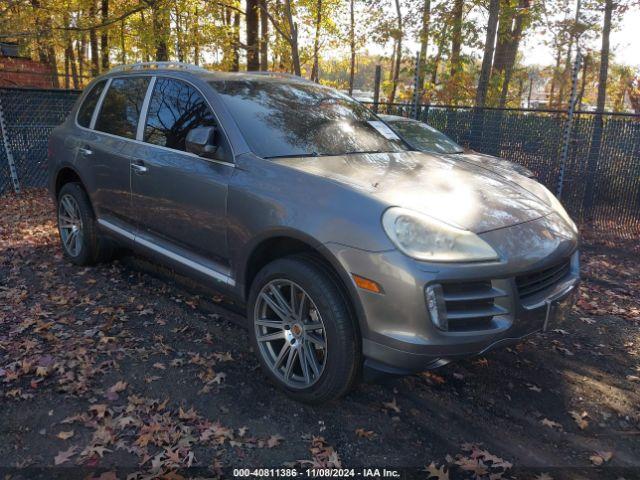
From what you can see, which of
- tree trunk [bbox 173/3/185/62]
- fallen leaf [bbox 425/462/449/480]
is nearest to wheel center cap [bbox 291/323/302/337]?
fallen leaf [bbox 425/462/449/480]

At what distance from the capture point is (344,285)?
2818 mm

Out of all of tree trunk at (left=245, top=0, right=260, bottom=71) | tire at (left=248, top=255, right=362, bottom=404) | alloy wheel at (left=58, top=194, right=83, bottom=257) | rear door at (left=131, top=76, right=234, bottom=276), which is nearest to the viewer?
tire at (left=248, top=255, right=362, bottom=404)

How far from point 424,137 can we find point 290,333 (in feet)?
17.7

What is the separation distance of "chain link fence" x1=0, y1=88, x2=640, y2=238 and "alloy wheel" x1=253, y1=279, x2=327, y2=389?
6.04 m

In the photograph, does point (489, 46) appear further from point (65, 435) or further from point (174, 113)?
point (65, 435)

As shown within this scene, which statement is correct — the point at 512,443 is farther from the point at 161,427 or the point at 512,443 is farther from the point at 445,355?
the point at 161,427

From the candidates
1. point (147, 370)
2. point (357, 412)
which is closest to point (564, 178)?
point (357, 412)

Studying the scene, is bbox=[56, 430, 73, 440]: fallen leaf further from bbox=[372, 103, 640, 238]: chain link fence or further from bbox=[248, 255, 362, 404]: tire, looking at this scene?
bbox=[372, 103, 640, 238]: chain link fence

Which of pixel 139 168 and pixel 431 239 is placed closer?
pixel 431 239

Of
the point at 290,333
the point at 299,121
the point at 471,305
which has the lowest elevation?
the point at 290,333

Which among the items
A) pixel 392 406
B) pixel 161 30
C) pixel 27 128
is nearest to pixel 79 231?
pixel 392 406

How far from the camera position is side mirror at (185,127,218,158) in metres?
3.36

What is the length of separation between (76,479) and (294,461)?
1.03 m

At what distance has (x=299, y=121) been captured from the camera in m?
3.82
